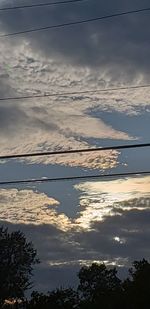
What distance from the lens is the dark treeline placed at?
51.0 m

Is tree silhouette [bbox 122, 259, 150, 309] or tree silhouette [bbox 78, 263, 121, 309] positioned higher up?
tree silhouette [bbox 78, 263, 121, 309]

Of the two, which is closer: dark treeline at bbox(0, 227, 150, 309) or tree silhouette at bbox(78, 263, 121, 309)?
dark treeline at bbox(0, 227, 150, 309)

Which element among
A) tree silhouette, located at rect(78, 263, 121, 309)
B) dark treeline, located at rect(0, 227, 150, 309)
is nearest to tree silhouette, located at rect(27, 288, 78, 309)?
dark treeline, located at rect(0, 227, 150, 309)

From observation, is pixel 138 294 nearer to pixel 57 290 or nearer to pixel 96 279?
pixel 57 290

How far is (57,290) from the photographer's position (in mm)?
60125

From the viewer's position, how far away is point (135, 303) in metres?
49.9

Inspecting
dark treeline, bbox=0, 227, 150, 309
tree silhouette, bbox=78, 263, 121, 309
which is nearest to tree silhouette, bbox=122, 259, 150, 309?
dark treeline, bbox=0, 227, 150, 309

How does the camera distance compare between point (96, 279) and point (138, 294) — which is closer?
point (138, 294)

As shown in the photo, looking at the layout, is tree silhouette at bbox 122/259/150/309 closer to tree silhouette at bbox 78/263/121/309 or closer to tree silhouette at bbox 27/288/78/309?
tree silhouette at bbox 27/288/78/309

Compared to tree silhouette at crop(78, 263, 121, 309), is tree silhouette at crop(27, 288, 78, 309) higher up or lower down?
lower down

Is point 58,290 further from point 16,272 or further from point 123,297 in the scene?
point 123,297

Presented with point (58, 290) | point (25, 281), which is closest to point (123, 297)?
point (58, 290)

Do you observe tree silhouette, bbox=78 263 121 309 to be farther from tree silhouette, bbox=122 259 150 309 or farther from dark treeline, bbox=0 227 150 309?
tree silhouette, bbox=122 259 150 309

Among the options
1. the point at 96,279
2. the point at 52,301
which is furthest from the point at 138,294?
the point at 96,279
